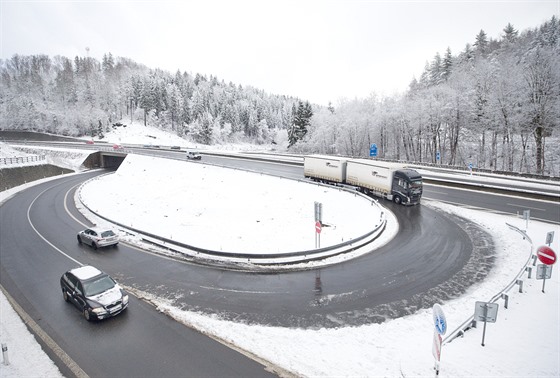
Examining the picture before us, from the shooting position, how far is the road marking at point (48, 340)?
1015 cm

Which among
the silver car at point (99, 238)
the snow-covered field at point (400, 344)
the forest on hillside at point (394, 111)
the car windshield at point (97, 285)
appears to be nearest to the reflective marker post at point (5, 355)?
the snow-covered field at point (400, 344)

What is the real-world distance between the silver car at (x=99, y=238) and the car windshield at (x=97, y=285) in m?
8.70

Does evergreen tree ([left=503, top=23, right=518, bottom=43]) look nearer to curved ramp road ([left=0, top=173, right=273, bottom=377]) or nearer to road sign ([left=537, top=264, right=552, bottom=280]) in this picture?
road sign ([left=537, top=264, right=552, bottom=280])

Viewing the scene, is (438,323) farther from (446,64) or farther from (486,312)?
(446,64)

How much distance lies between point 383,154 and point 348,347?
75670 mm

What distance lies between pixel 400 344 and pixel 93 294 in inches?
512

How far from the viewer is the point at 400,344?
11266 mm

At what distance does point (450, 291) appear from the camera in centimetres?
1551

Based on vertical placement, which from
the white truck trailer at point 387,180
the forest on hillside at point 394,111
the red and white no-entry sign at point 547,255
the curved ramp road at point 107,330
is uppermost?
the forest on hillside at point 394,111

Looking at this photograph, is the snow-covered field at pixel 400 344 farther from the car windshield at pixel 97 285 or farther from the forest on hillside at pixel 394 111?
the forest on hillside at pixel 394 111

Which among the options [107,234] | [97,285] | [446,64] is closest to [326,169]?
[107,234]

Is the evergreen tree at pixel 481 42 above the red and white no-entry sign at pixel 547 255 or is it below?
above

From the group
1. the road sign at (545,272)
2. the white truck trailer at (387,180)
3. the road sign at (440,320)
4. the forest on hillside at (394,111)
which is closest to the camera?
the road sign at (440,320)

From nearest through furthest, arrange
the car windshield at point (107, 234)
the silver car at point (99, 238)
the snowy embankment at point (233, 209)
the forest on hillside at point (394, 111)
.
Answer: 1. the silver car at point (99, 238)
2. the car windshield at point (107, 234)
3. the snowy embankment at point (233, 209)
4. the forest on hillside at point (394, 111)
